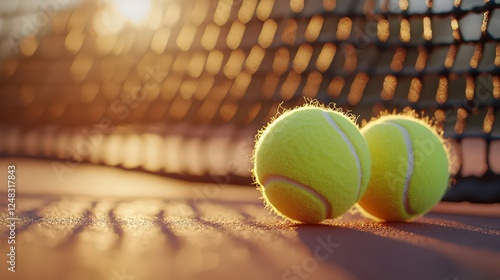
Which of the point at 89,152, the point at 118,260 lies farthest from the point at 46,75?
the point at 118,260

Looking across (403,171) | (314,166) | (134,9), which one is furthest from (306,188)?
(134,9)

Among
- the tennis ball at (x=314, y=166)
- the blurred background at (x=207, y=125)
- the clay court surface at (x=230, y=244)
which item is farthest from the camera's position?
the tennis ball at (x=314, y=166)

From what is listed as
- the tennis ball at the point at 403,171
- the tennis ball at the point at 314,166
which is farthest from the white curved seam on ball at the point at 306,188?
the tennis ball at the point at 403,171

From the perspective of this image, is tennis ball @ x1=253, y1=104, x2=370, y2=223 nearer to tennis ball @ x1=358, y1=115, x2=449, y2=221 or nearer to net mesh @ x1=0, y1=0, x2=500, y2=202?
tennis ball @ x1=358, y1=115, x2=449, y2=221

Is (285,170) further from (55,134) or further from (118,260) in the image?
(55,134)

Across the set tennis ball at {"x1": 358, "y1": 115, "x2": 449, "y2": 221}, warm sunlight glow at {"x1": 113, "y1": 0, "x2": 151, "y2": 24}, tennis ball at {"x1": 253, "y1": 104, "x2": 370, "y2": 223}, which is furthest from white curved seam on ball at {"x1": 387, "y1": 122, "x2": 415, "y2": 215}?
warm sunlight glow at {"x1": 113, "y1": 0, "x2": 151, "y2": 24}

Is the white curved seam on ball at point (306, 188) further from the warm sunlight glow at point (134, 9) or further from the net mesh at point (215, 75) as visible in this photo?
the warm sunlight glow at point (134, 9)
